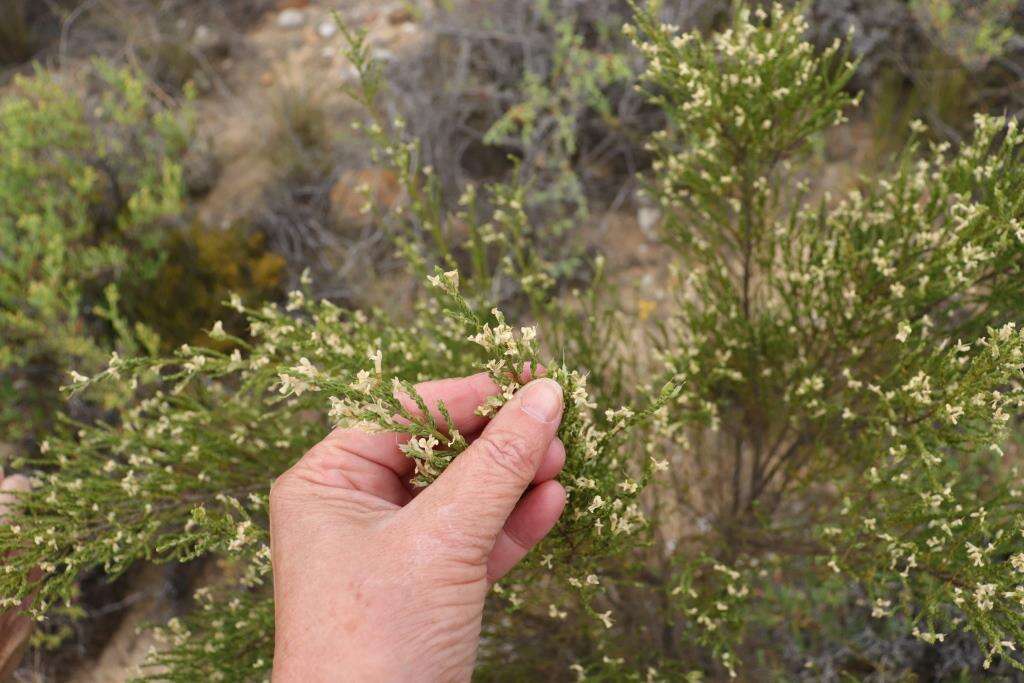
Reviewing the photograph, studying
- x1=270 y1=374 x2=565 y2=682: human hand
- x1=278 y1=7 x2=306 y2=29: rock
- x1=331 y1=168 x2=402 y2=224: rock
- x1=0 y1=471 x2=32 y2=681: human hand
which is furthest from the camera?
x1=278 y1=7 x2=306 y2=29: rock

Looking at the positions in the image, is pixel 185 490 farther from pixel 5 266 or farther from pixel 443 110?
pixel 443 110

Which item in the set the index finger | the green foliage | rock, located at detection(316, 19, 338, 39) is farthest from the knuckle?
rock, located at detection(316, 19, 338, 39)

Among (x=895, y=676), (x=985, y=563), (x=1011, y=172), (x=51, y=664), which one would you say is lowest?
(x=51, y=664)

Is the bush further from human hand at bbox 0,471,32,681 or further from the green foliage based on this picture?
the green foliage

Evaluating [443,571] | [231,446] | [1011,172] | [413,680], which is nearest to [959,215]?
[1011,172]

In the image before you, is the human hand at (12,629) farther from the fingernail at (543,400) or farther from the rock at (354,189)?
the rock at (354,189)

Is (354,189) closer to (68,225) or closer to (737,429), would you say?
(68,225)
